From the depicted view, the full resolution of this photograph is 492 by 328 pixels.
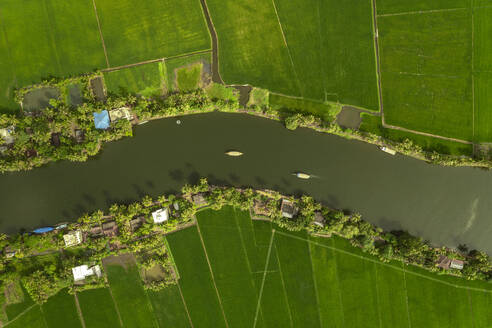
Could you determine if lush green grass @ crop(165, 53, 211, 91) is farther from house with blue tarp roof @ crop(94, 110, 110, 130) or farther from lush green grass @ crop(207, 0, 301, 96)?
house with blue tarp roof @ crop(94, 110, 110, 130)

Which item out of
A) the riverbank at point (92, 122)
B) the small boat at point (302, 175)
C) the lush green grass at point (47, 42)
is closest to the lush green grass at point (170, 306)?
the riverbank at point (92, 122)

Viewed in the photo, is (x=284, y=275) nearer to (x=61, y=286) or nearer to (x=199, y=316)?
(x=199, y=316)

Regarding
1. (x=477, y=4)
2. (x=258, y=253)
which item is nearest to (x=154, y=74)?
A: (x=258, y=253)

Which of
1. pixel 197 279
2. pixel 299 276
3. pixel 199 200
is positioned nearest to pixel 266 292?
pixel 299 276

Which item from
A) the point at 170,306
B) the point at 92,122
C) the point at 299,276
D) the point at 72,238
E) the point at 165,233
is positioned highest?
the point at 92,122

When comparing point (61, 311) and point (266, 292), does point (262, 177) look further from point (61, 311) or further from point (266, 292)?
point (61, 311)

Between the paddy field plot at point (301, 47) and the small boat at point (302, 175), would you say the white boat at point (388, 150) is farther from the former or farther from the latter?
the small boat at point (302, 175)

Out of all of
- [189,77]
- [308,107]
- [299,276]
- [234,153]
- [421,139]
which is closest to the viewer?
[421,139]
